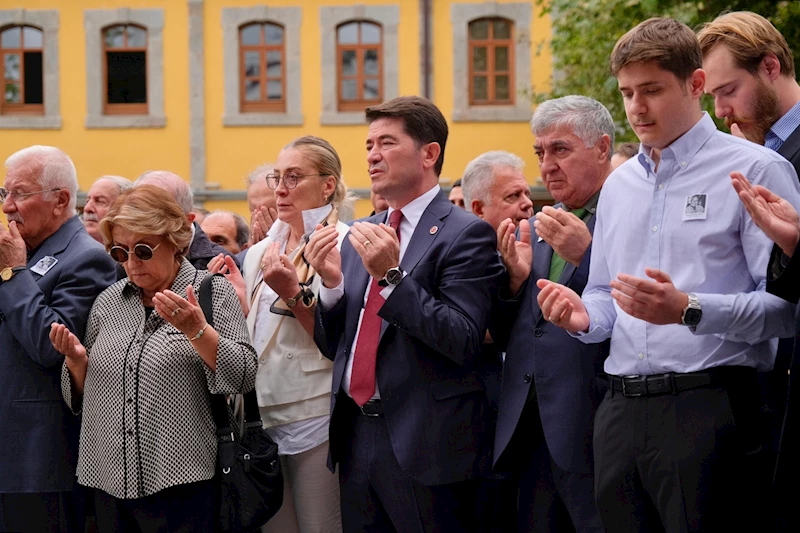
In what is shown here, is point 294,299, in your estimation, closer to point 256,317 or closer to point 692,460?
point 256,317

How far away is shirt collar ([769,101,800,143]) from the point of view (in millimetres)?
4133

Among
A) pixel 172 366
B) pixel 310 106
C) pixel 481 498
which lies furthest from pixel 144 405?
pixel 310 106

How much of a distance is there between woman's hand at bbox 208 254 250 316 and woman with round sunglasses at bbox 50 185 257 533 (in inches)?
15.0

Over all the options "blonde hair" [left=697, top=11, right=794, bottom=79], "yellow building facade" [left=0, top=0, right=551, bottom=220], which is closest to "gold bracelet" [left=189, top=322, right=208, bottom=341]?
"blonde hair" [left=697, top=11, right=794, bottom=79]

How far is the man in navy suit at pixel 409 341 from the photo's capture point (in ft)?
13.4

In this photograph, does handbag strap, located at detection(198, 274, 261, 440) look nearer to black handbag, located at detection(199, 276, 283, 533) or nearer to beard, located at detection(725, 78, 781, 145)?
Answer: black handbag, located at detection(199, 276, 283, 533)

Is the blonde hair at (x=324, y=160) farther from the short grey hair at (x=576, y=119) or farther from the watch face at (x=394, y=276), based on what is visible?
the watch face at (x=394, y=276)

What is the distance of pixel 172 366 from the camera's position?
4.46 metres

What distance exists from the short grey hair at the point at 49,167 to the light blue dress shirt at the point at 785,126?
10.4 ft

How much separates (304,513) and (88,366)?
3.78 feet

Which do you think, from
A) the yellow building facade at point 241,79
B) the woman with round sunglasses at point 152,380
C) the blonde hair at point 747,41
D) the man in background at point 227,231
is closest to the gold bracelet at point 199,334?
the woman with round sunglasses at point 152,380

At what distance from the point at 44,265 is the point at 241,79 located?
58.1 ft

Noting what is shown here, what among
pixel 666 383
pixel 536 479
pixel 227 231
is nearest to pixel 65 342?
pixel 536 479

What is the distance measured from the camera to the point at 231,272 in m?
5.23
